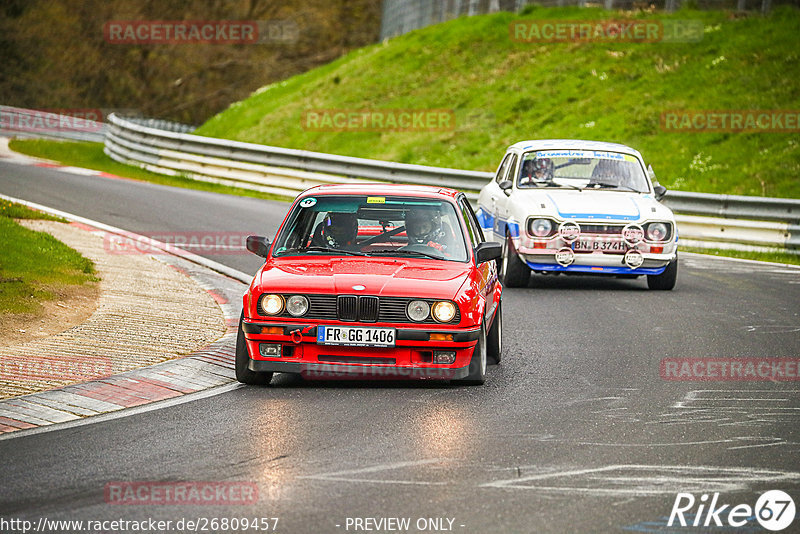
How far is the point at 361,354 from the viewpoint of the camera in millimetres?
8195

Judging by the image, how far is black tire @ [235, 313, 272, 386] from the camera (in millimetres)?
8359

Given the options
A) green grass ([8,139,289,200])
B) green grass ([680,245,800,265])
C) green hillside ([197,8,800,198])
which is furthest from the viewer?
green grass ([8,139,289,200])

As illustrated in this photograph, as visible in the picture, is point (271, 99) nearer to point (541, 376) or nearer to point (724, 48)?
point (724, 48)

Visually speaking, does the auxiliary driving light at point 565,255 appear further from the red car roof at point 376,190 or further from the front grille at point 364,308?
the front grille at point 364,308

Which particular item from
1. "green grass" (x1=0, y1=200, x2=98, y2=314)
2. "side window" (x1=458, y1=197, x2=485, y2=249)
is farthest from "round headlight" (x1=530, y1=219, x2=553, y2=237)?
"green grass" (x1=0, y1=200, x2=98, y2=314)

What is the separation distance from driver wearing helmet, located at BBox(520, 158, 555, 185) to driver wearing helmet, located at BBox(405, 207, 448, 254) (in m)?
5.38

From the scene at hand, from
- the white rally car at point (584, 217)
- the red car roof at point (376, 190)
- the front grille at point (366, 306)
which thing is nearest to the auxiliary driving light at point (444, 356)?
the front grille at point (366, 306)

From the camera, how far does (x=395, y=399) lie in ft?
26.4

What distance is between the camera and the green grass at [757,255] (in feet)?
59.2

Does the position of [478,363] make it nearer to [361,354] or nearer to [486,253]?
[361,354]

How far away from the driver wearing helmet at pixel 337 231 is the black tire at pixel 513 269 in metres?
4.80

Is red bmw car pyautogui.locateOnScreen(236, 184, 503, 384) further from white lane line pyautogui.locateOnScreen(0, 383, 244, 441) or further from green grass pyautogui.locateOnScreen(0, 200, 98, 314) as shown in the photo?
green grass pyautogui.locateOnScreen(0, 200, 98, 314)

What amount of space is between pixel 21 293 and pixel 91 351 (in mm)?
2156

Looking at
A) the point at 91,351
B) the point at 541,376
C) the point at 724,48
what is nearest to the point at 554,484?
the point at 541,376
